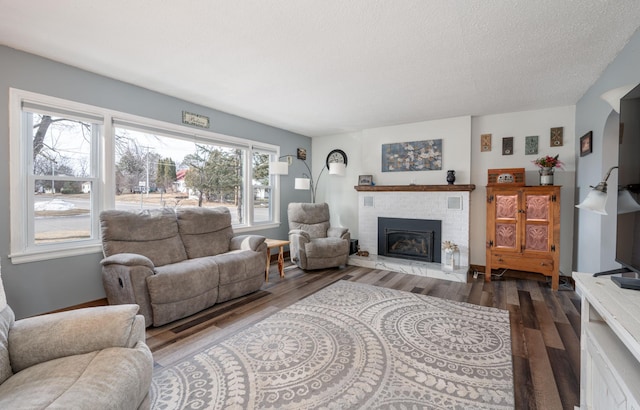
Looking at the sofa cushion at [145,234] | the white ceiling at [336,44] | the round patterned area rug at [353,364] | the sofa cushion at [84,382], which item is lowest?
the round patterned area rug at [353,364]

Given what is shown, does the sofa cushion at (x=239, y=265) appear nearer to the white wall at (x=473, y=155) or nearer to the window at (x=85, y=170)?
the window at (x=85, y=170)

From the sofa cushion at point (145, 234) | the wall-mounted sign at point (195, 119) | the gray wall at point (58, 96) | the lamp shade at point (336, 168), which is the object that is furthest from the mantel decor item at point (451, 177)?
the gray wall at point (58, 96)

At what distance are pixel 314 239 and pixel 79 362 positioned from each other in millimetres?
3490

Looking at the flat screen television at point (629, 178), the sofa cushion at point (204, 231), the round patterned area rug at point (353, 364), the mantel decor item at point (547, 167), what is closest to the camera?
the flat screen television at point (629, 178)

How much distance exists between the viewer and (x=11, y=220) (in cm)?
243

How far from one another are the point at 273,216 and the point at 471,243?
3.38 m

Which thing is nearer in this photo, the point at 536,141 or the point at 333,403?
the point at 333,403

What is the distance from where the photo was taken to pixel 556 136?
3.88 metres

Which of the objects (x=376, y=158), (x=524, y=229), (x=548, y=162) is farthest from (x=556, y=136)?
(x=376, y=158)

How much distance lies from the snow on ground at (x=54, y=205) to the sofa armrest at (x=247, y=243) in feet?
5.48

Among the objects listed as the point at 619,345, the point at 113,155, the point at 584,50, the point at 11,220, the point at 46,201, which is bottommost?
the point at 619,345

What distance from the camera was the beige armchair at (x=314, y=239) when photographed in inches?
170

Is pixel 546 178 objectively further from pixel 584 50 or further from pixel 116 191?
pixel 116 191

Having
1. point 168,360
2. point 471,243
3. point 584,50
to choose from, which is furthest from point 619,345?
point 471,243
